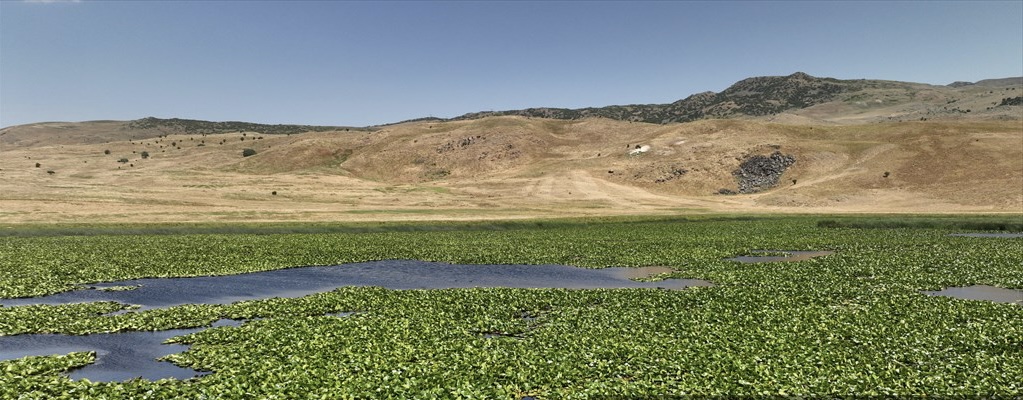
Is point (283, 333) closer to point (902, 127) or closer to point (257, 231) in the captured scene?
point (257, 231)

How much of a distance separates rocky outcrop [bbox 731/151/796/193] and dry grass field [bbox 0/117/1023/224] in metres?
2.02

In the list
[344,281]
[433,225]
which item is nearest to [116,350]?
[344,281]

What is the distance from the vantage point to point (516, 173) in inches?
5669

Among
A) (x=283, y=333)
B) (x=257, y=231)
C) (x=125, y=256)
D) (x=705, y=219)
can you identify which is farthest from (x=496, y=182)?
(x=283, y=333)

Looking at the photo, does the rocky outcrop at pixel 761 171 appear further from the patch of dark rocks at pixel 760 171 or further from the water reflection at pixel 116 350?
the water reflection at pixel 116 350

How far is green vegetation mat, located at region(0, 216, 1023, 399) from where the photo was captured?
19.9 meters

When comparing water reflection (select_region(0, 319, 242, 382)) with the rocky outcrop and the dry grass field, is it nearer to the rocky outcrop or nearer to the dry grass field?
the dry grass field

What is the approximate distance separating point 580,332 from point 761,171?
115894mm

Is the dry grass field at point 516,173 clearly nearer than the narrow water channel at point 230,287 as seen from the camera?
No

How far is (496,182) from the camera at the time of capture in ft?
443

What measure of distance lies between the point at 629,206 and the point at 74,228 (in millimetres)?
82122

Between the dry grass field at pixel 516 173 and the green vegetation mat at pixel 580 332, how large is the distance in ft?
152

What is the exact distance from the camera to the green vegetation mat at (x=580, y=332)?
19891mm

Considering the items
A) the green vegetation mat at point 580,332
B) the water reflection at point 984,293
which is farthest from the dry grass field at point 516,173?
the water reflection at point 984,293
